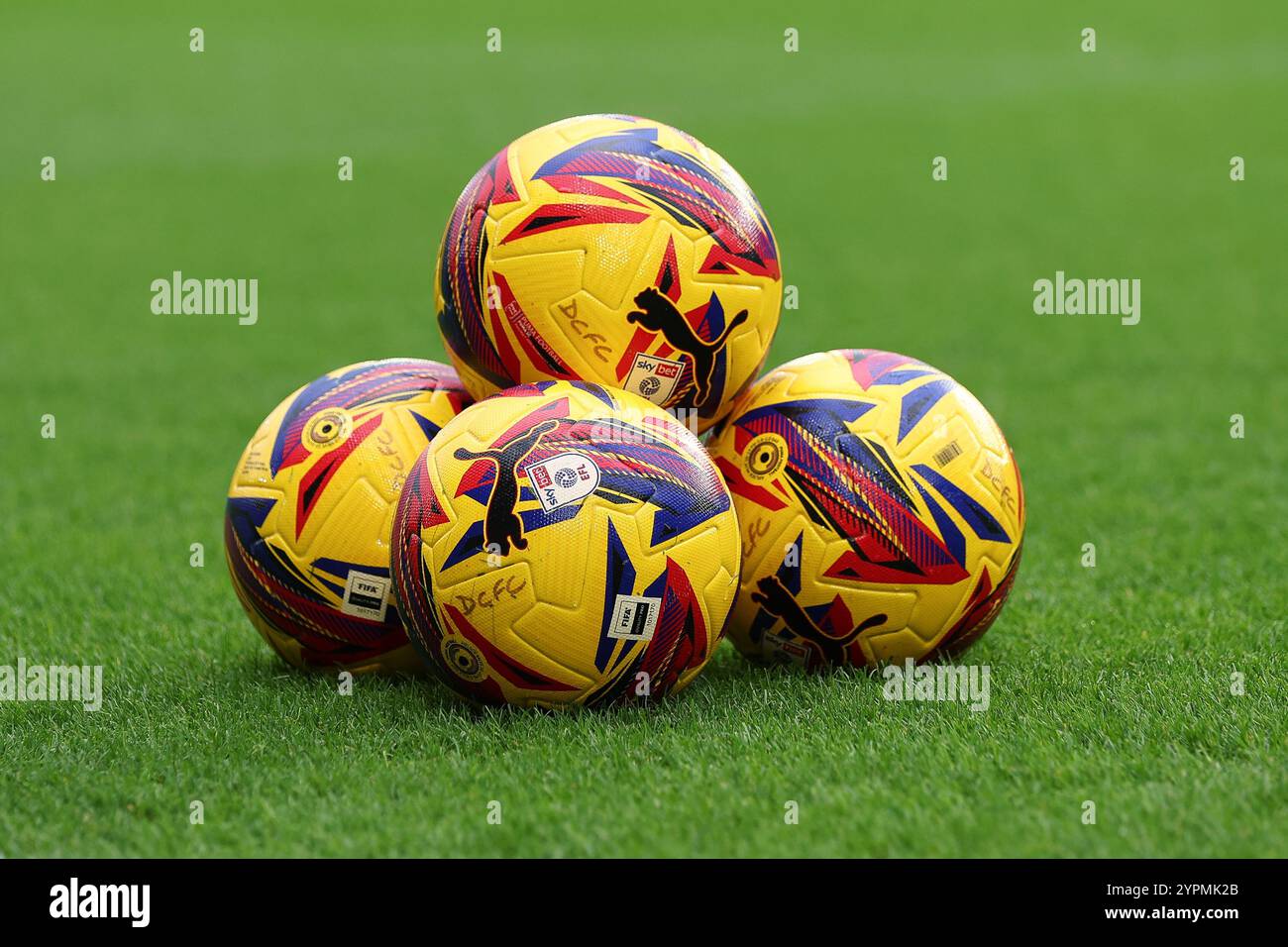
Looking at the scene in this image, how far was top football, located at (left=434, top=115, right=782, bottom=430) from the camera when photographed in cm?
545

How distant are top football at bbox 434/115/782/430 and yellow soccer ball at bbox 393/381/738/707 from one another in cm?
29

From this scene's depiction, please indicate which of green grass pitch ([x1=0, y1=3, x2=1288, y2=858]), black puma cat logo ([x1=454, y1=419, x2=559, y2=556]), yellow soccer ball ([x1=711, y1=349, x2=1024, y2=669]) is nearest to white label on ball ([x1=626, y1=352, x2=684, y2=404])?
yellow soccer ball ([x1=711, y1=349, x2=1024, y2=669])

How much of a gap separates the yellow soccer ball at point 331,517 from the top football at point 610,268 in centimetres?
42

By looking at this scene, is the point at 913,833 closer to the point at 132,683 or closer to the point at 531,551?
the point at 531,551

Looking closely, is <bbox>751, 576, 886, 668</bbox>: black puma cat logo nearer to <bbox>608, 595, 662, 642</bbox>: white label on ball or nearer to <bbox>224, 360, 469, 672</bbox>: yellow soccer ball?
<bbox>608, 595, 662, 642</bbox>: white label on ball

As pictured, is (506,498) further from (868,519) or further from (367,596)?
(868,519)

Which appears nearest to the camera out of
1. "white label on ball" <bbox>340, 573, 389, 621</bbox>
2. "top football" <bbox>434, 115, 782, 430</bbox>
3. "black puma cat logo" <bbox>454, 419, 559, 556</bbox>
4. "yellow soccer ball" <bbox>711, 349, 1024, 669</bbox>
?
"black puma cat logo" <bbox>454, 419, 559, 556</bbox>

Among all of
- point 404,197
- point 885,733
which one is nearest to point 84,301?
point 404,197

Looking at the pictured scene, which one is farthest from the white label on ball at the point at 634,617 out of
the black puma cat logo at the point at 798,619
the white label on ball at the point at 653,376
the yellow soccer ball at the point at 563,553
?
the white label on ball at the point at 653,376

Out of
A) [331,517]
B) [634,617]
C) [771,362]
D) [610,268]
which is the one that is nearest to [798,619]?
[634,617]

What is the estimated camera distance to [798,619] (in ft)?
18.7

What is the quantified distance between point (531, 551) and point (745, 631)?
1.22 meters

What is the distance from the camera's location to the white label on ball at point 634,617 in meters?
5.07

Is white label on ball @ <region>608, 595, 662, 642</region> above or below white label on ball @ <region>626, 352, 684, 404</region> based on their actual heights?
below
